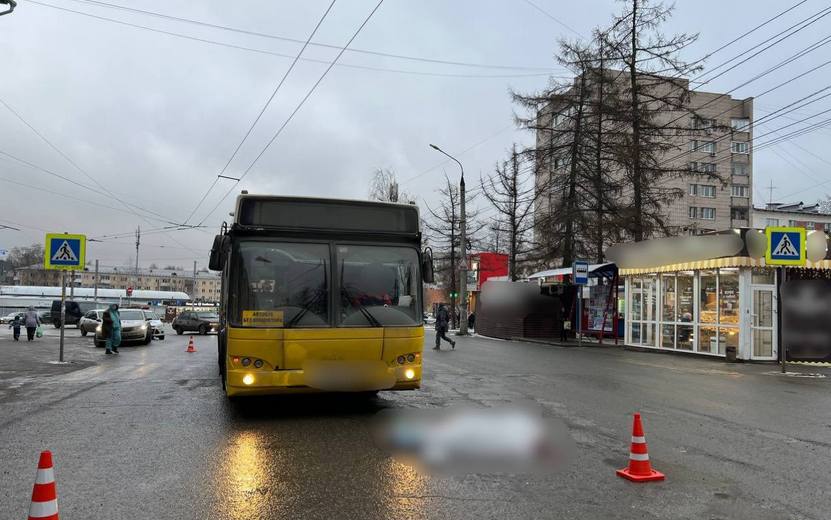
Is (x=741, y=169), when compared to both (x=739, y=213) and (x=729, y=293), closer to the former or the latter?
(x=739, y=213)

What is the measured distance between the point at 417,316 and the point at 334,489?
3.40m

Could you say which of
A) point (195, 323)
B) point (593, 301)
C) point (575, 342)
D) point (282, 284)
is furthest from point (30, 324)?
point (593, 301)

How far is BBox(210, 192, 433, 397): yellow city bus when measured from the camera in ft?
24.4

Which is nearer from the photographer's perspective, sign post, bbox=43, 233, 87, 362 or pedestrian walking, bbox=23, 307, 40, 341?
sign post, bbox=43, 233, 87, 362

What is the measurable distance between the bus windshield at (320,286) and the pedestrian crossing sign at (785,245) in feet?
36.4

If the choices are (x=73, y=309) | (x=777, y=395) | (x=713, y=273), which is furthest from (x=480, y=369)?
(x=73, y=309)

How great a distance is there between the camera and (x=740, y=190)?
216ft

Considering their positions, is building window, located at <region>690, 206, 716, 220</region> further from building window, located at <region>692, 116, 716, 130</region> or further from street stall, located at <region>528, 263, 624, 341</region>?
building window, located at <region>692, 116, 716, 130</region>

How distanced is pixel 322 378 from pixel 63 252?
447 inches

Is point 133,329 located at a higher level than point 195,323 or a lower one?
higher

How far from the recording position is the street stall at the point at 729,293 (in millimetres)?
17297

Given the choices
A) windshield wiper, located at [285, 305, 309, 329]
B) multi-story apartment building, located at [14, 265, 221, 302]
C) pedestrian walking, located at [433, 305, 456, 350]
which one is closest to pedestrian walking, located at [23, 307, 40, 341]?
pedestrian walking, located at [433, 305, 456, 350]

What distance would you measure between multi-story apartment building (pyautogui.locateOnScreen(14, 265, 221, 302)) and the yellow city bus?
96634 mm

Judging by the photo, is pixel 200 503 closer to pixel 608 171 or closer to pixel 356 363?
pixel 356 363
